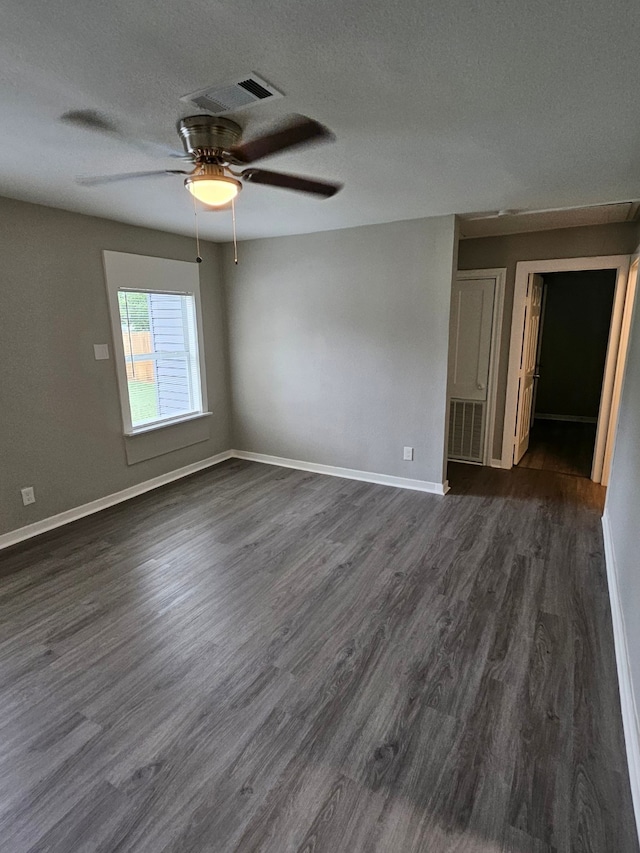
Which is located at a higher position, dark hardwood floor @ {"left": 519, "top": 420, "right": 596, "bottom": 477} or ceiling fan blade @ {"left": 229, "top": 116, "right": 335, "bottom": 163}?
ceiling fan blade @ {"left": 229, "top": 116, "right": 335, "bottom": 163}

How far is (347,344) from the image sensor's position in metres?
4.32

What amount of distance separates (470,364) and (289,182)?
3305 mm

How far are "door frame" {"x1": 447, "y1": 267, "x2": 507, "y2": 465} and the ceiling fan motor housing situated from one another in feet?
10.4

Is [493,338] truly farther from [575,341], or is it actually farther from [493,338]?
[575,341]

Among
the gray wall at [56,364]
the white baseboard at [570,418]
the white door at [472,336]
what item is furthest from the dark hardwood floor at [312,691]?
the white baseboard at [570,418]

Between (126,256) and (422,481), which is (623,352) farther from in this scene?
(126,256)

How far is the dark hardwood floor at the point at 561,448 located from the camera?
4.82 meters

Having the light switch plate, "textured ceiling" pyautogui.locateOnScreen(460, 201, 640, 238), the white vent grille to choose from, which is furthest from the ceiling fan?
the white vent grille

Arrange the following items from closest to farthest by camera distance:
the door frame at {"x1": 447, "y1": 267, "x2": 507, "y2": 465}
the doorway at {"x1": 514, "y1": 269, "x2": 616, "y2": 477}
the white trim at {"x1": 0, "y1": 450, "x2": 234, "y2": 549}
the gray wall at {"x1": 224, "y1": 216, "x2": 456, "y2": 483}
A: the white trim at {"x1": 0, "y1": 450, "x2": 234, "y2": 549}, the gray wall at {"x1": 224, "y1": 216, "x2": 456, "y2": 483}, the door frame at {"x1": 447, "y1": 267, "x2": 507, "y2": 465}, the doorway at {"x1": 514, "y1": 269, "x2": 616, "y2": 477}

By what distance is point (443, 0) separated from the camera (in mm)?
1175

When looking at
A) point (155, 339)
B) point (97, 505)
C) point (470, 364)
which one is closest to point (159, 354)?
point (155, 339)

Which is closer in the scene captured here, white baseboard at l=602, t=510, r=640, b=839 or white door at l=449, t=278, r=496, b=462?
white baseboard at l=602, t=510, r=640, b=839

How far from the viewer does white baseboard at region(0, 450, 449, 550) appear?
134 inches

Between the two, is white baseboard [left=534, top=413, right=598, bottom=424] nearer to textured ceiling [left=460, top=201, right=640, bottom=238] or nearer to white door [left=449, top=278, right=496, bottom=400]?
white door [left=449, top=278, right=496, bottom=400]
